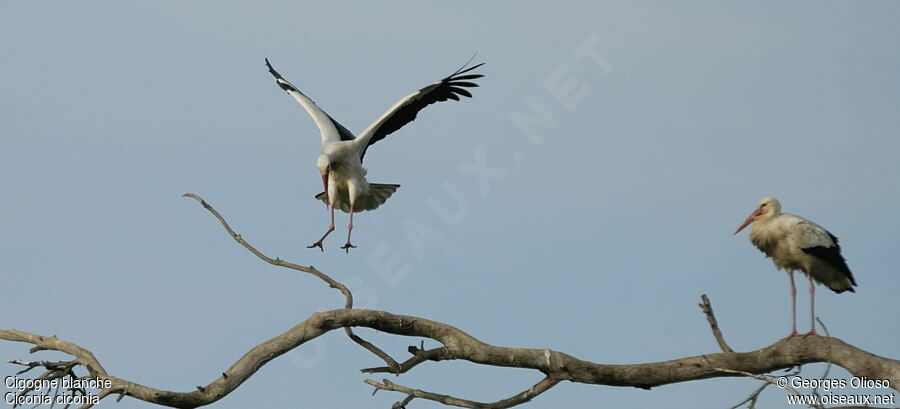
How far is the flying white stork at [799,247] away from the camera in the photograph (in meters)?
9.79

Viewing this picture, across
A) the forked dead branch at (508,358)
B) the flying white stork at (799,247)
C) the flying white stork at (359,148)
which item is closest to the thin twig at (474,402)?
the forked dead branch at (508,358)

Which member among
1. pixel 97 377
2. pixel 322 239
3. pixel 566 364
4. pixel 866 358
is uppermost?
pixel 322 239

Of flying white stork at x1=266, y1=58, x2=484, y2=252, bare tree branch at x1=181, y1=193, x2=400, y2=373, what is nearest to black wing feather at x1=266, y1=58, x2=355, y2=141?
flying white stork at x1=266, y1=58, x2=484, y2=252

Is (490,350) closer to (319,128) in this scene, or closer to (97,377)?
(97,377)

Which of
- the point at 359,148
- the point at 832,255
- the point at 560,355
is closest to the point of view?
the point at 560,355

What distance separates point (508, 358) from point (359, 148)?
4499mm

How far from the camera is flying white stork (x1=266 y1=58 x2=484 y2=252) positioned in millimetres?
12031

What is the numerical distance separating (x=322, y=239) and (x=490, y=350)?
11.0 feet

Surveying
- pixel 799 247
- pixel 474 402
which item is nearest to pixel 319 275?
pixel 474 402

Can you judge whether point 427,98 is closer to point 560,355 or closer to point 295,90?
point 295,90

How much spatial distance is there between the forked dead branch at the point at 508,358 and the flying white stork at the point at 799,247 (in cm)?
134

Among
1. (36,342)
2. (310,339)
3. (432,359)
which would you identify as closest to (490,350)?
(432,359)

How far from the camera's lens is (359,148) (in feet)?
40.3

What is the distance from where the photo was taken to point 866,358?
7.98 meters
